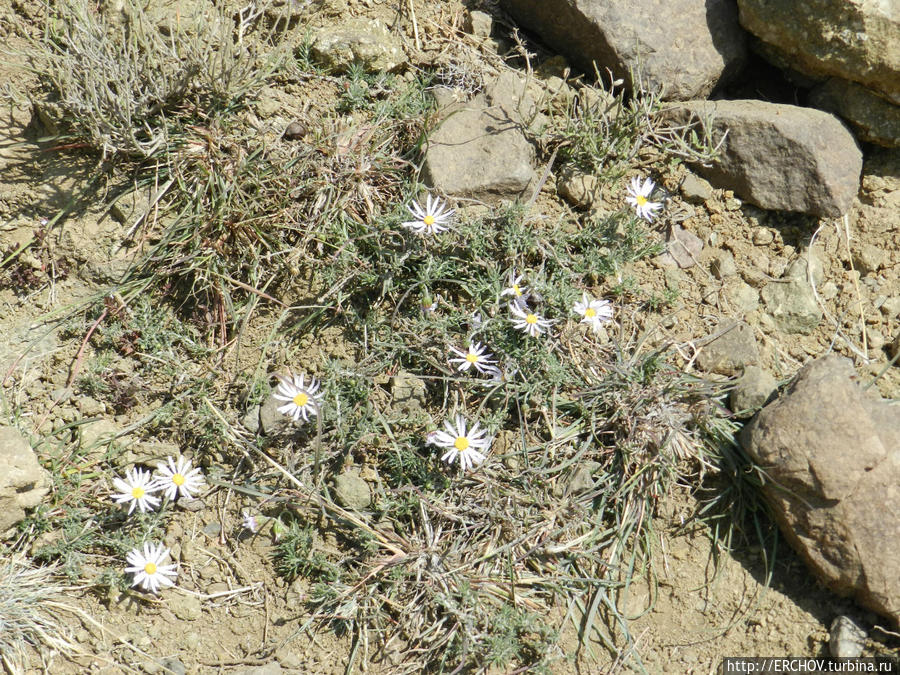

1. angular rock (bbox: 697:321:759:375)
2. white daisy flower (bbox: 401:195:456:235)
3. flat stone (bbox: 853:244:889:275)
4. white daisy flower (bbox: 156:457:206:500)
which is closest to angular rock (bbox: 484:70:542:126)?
white daisy flower (bbox: 401:195:456:235)

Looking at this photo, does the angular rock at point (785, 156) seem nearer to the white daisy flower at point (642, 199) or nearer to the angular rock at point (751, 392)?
the white daisy flower at point (642, 199)

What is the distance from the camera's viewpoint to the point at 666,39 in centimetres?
337

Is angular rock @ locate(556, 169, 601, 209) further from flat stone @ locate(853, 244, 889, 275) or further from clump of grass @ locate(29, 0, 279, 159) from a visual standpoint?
clump of grass @ locate(29, 0, 279, 159)

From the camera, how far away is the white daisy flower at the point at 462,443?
113 inches

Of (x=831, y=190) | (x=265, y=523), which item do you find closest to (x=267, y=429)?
(x=265, y=523)

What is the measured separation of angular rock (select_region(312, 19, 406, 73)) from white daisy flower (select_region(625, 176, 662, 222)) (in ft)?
4.08

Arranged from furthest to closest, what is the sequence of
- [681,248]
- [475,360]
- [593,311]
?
1. [681,248]
2. [593,311]
3. [475,360]

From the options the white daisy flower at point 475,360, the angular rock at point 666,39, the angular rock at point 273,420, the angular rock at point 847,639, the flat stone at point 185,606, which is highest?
the angular rock at point 666,39

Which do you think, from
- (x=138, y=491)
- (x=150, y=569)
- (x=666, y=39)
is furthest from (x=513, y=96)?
(x=150, y=569)

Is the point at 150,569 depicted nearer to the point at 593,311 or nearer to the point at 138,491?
the point at 138,491

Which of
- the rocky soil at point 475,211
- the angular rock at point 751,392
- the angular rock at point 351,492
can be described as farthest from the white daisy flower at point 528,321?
the angular rock at point 351,492

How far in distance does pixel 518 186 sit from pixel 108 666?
8.06ft

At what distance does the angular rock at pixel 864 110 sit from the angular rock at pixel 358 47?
1938 mm

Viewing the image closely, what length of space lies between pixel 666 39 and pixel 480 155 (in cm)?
99
